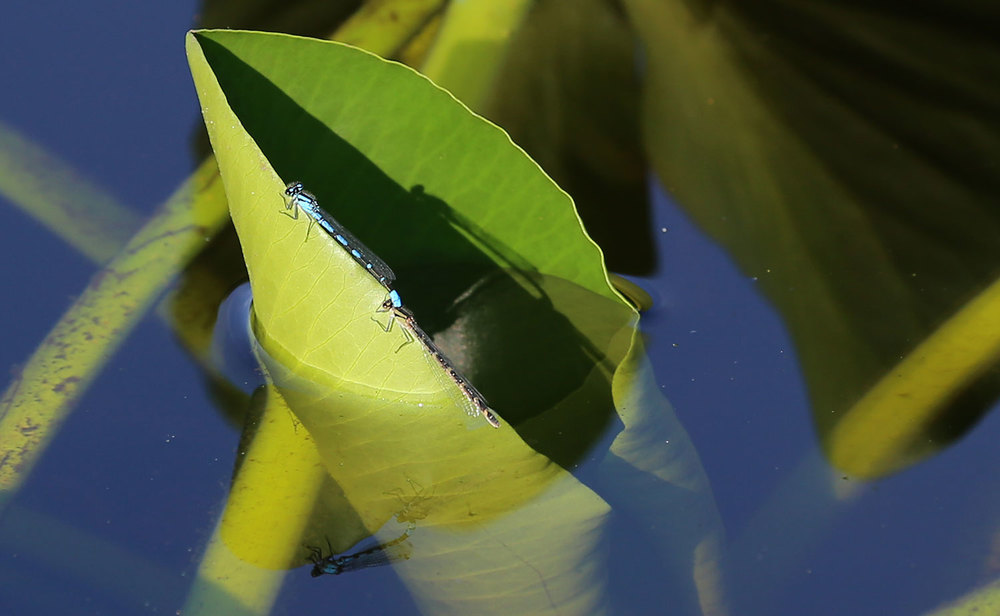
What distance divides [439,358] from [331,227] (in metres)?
0.57

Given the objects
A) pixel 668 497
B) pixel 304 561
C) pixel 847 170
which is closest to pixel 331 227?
pixel 304 561

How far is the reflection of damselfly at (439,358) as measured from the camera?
238 cm

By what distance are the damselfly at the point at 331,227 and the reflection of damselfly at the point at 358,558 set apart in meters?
0.73

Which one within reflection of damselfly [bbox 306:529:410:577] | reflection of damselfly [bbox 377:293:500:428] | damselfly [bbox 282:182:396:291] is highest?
damselfly [bbox 282:182:396:291]

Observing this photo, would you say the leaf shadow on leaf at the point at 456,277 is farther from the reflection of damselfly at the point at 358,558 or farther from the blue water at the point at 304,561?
the reflection of damselfly at the point at 358,558

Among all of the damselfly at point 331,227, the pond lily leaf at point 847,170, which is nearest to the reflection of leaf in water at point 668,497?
the pond lily leaf at point 847,170

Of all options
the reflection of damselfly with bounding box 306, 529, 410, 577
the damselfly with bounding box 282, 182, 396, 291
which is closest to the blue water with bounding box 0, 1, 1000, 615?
the reflection of damselfly with bounding box 306, 529, 410, 577

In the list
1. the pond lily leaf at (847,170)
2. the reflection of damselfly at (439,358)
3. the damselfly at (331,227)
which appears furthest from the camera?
the pond lily leaf at (847,170)

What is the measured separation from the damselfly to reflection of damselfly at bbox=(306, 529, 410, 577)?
0.73 metres

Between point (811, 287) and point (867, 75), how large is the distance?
1013mm

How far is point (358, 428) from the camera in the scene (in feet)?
9.14

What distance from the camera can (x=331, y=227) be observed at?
2412 millimetres

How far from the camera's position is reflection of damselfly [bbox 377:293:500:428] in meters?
2.38

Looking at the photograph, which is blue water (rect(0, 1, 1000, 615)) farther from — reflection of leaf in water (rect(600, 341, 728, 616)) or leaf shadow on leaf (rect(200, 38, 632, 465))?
leaf shadow on leaf (rect(200, 38, 632, 465))
